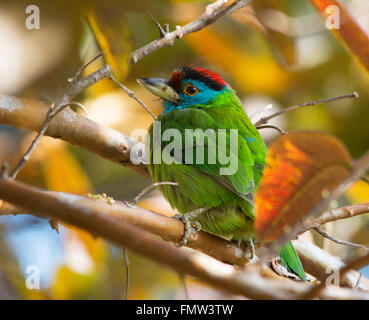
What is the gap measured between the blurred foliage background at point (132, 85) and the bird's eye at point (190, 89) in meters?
0.46

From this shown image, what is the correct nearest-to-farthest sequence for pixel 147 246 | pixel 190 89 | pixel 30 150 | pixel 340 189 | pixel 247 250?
pixel 147 246 → pixel 340 189 → pixel 30 150 → pixel 247 250 → pixel 190 89

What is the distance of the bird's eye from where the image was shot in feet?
12.7

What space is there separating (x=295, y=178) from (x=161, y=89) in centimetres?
245

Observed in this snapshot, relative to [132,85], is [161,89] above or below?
below

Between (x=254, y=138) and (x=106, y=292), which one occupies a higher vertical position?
(x=254, y=138)

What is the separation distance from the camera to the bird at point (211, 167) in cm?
304

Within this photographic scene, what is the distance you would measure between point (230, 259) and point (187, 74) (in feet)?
5.10

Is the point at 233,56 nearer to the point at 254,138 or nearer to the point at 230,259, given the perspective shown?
the point at 254,138

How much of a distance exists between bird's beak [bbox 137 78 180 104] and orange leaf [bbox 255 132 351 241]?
2.35 metres

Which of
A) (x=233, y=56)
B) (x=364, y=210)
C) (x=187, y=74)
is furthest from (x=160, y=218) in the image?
Answer: (x=233, y=56)

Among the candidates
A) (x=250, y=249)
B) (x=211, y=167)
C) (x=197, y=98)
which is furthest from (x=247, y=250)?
(x=197, y=98)

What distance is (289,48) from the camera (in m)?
2.61

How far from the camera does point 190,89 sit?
389 cm

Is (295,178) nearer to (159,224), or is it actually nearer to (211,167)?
(159,224)
